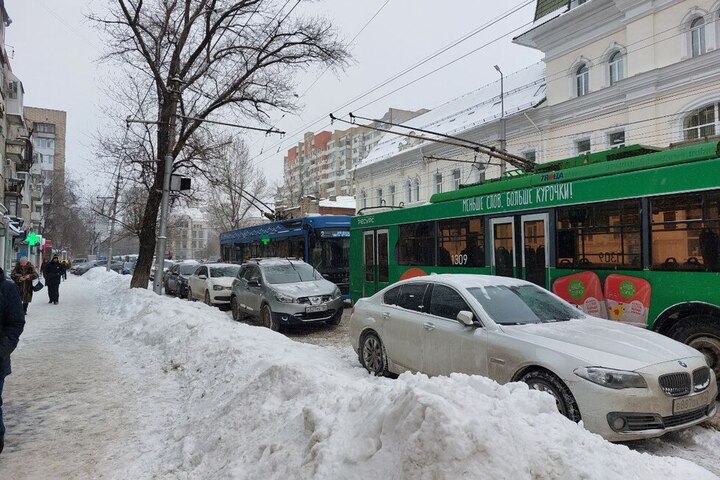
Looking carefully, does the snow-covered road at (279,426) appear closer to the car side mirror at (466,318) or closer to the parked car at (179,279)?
the car side mirror at (466,318)

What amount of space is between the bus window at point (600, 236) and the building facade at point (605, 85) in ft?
18.8

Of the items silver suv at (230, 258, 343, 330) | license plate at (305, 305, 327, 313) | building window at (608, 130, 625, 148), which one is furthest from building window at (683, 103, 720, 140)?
license plate at (305, 305, 327, 313)

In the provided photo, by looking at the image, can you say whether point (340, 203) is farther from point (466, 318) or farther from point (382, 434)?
point (382, 434)

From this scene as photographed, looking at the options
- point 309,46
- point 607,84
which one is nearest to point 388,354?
point 309,46

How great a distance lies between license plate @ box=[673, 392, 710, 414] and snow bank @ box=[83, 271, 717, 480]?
1.36 m

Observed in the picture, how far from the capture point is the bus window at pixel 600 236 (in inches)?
274

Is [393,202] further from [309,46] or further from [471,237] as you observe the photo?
[471,237]

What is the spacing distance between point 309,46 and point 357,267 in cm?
970

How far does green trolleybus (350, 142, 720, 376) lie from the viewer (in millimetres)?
6066

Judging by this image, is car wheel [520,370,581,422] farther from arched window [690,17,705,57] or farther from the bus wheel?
arched window [690,17,705,57]

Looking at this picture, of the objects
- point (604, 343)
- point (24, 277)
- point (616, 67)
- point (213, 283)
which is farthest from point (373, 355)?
point (616, 67)

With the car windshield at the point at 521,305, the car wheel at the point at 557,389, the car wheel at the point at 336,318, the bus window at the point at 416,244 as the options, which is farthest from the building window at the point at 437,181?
the car wheel at the point at 557,389

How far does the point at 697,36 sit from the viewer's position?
57.2 ft

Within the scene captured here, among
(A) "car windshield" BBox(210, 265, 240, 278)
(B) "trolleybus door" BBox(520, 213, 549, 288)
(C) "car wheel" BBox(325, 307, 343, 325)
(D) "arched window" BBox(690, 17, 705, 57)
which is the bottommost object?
(C) "car wheel" BBox(325, 307, 343, 325)
